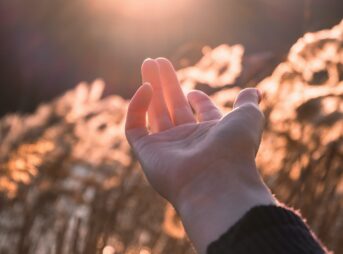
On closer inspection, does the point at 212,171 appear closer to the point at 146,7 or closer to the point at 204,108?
the point at 204,108

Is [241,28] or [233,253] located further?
[241,28]

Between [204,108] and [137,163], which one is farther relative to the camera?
[137,163]

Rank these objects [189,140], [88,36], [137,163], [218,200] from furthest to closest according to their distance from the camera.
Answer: [88,36] → [137,163] → [189,140] → [218,200]

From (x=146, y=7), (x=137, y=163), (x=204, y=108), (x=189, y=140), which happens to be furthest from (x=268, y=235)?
(x=146, y=7)

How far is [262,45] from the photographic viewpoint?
14.1ft

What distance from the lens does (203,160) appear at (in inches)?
51.2

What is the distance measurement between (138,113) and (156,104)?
12 centimetres

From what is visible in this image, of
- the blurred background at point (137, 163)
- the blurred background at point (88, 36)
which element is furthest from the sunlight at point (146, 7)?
the blurred background at point (137, 163)

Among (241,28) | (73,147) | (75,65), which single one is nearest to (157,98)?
(73,147)

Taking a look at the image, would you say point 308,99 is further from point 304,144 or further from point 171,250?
point 171,250

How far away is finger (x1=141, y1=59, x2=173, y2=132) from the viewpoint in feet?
5.13

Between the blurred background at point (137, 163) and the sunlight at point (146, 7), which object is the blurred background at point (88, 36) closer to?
the sunlight at point (146, 7)

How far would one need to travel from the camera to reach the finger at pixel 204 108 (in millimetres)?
1602

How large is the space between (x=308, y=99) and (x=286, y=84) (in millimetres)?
120
